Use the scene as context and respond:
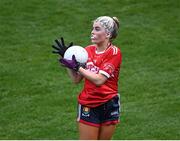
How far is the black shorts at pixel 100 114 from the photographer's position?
23.4 feet

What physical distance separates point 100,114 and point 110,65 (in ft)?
2.20

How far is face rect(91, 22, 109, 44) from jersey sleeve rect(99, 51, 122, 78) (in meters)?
0.25

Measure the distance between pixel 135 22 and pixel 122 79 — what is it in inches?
208

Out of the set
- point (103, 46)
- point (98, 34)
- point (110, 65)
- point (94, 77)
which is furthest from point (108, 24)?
point (94, 77)

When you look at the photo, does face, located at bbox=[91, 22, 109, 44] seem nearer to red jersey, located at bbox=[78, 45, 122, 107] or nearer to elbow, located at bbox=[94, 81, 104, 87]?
red jersey, located at bbox=[78, 45, 122, 107]

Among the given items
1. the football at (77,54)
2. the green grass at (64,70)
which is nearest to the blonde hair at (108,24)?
the football at (77,54)

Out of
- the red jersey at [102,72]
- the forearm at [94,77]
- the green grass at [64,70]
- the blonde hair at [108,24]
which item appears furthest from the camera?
the green grass at [64,70]

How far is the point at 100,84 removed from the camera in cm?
696

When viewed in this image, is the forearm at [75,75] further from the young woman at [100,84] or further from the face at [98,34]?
the face at [98,34]

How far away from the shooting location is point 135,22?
18.0 metres

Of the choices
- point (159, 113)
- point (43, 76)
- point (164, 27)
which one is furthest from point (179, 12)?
point (159, 113)

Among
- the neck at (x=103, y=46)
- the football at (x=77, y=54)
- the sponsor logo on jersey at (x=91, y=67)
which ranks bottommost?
the sponsor logo on jersey at (x=91, y=67)

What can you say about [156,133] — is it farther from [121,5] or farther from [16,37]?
[121,5]

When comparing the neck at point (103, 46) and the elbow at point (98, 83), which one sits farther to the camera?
the neck at point (103, 46)
